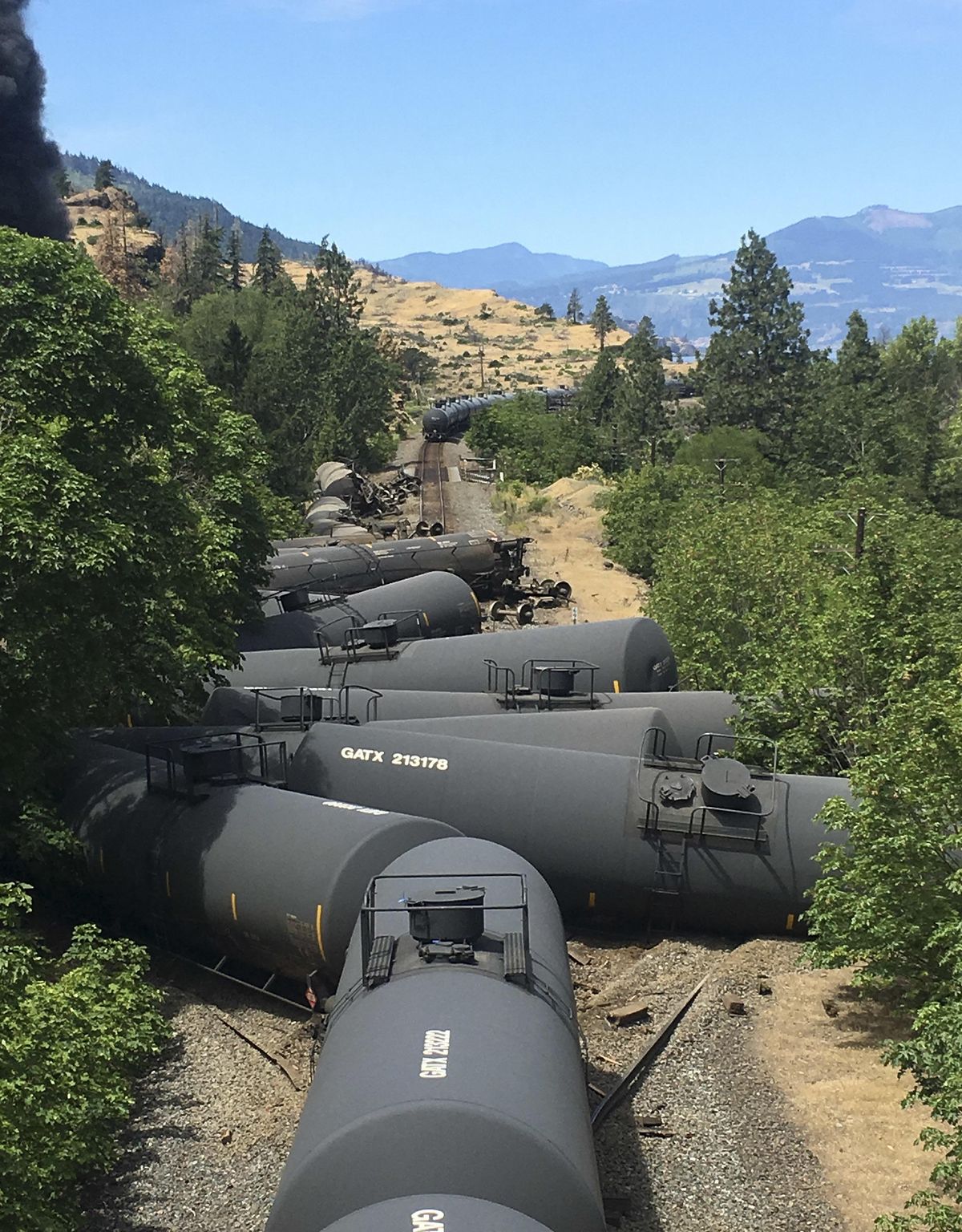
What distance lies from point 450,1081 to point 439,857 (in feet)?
13.3

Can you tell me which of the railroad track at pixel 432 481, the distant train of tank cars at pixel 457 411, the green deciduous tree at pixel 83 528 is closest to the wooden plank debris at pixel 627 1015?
the green deciduous tree at pixel 83 528

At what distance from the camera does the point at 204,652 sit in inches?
872

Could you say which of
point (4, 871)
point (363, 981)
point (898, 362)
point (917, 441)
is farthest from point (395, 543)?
point (898, 362)

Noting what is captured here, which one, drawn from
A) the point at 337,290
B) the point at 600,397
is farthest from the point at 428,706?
the point at 337,290

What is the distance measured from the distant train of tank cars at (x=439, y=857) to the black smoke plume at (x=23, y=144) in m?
40.8

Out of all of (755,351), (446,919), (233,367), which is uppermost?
(755,351)

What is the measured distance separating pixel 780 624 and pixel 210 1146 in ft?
54.8

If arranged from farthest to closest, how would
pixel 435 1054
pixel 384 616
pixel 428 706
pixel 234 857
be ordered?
pixel 384 616 → pixel 428 706 → pixel 234 857 → pixel 435 1054

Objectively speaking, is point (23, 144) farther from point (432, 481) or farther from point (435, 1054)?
point (435, 1054)

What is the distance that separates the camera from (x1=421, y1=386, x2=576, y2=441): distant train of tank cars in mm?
99062

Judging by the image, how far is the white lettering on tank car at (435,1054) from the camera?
8.11m

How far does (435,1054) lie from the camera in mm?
8336

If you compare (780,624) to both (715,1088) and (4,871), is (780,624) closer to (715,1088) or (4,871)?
(715,1088)

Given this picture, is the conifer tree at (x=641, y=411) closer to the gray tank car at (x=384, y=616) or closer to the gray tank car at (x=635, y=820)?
the gray tank car at (x=384, y=616)
